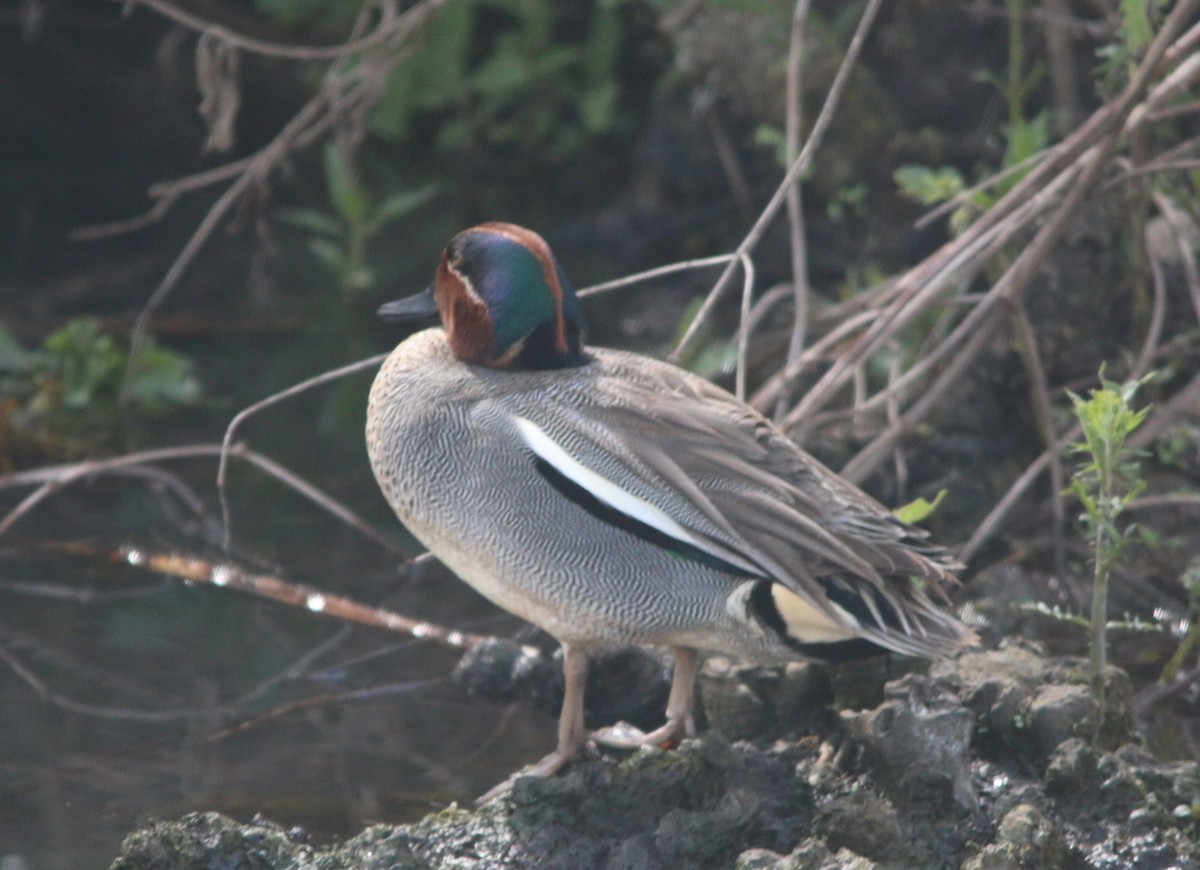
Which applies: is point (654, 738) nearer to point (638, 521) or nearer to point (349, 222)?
point (638, 521)

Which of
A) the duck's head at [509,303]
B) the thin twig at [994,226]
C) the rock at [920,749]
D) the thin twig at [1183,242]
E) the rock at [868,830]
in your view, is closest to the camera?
the rock at [868,830]

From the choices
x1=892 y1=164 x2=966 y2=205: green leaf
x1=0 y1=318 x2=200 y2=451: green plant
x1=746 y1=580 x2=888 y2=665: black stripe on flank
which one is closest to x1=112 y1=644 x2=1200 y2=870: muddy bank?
x1=746 y1=580 x2=888 y2=665: black stripe on flank

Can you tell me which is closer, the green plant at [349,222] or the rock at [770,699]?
the rock at [770,699]

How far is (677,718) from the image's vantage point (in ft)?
11.5

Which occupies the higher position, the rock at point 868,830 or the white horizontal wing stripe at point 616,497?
the white horizontal wing stripe at point 616,497

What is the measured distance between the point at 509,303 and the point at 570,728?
0.91 meters

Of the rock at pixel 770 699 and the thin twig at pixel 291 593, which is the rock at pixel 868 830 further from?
the thin twig at pixel 291 593

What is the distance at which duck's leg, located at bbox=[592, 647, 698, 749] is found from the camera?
3.47 meters

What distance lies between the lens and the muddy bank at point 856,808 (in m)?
2.96

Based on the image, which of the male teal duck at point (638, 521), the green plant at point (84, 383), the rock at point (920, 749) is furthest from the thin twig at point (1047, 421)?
the green plant at point (84, 383)

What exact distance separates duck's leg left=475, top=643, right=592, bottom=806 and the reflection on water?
0.88 ft

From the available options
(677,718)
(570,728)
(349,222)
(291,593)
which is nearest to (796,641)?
(677,718)

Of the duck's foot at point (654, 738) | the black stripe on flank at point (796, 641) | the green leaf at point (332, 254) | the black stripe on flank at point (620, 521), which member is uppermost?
the black stripe on flank at point (620, 521)

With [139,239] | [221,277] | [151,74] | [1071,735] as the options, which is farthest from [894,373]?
[151,74]
